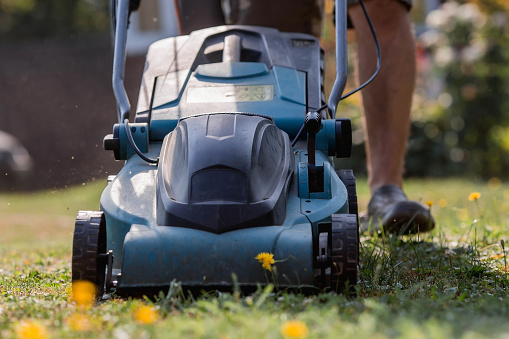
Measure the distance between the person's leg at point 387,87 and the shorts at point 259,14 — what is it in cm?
12

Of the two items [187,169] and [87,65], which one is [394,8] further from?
[87,65]

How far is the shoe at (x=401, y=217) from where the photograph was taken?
127 inches

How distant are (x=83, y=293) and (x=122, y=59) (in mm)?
1210

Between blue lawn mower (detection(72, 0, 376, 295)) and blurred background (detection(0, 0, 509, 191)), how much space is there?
0.60 m

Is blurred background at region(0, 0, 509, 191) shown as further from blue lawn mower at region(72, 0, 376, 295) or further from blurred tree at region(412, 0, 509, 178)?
blue lawn mower at region(72, 0, 376, 295)

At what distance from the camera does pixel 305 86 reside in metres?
2.83

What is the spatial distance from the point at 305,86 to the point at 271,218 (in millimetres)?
767

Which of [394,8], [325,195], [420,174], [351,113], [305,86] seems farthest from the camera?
[351,113]

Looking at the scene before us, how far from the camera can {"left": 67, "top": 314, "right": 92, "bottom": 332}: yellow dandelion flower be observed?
172 centimetres

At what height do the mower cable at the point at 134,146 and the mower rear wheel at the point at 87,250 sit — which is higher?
the mower cable at the point at 134,146

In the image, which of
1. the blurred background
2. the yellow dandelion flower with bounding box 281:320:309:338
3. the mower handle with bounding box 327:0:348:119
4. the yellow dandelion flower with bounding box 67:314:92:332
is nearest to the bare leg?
the mower handle with bounding box 327:0:348:119

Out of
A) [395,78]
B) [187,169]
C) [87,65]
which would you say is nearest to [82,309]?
[187,169]

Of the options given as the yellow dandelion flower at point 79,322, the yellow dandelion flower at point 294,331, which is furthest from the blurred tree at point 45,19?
the yellow dandelion flower at point 294,331

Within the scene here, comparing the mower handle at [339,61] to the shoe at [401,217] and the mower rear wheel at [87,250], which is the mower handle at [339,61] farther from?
the mower rear wheel at [87,250]
